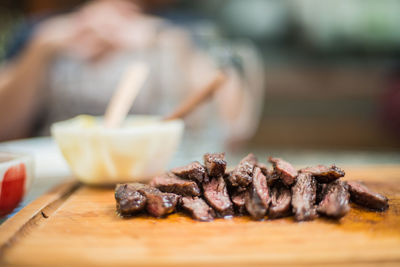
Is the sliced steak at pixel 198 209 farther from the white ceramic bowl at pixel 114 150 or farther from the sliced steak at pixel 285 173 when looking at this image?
the white ceramic bowl at pixel 114 150

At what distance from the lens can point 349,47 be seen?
19.6 ft

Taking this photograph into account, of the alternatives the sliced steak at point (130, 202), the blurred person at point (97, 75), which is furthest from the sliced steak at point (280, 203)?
the blurred person at point (97, 75)

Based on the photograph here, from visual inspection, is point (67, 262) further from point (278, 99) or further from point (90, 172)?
point (278, 99)

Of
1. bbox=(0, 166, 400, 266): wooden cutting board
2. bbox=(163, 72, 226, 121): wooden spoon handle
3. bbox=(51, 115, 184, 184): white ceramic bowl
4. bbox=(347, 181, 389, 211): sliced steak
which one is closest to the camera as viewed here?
bbox=(0, 166, 400, 266): wooden cutting board

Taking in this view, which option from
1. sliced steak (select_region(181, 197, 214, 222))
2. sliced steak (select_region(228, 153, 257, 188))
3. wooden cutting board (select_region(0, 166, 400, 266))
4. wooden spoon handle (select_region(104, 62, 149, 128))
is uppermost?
wooden spoon handle (select_region(104, 62, 149, 128))

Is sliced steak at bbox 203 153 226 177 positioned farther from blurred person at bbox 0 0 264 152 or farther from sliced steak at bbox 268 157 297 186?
blurred person at bbox 0 0 264 152

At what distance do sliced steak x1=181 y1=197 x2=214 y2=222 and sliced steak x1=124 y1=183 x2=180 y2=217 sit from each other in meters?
0.04

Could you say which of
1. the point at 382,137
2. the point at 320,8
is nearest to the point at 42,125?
the point at 320,8

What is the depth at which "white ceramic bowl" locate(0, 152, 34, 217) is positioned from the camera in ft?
4.00

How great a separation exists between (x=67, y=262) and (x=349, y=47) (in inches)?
238

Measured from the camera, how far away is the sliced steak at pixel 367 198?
122cm

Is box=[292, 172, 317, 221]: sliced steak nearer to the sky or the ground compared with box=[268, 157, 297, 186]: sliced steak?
nearer to the ground

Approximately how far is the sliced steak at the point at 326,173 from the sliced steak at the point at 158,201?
49 cm

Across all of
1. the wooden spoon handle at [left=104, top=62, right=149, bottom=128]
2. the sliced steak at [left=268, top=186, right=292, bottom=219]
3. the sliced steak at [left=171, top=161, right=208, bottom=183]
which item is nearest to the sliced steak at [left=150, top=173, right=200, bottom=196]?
the sliced steak at [left=171, top=161, right=208, bottom=183]
